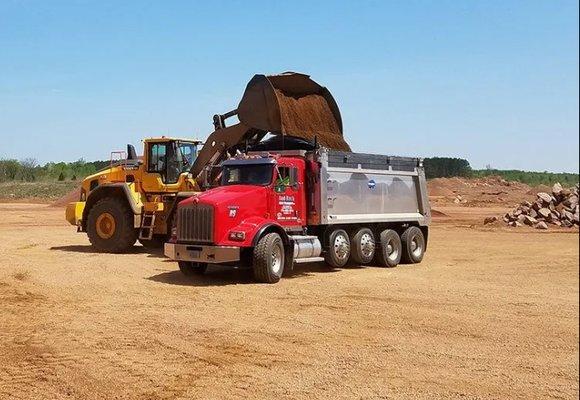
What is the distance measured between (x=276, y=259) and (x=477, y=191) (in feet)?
187

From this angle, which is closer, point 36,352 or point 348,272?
point 36,352

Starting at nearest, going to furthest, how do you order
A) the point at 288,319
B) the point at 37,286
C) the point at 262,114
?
the point at 288,319, the point at 37,286, the point at 262,114

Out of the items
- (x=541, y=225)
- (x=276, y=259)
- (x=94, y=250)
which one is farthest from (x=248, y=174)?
(x=541, y=225)

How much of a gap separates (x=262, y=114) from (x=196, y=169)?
3193 millimetres

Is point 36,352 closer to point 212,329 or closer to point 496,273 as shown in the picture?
point 212,329

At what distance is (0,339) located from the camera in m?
8.34

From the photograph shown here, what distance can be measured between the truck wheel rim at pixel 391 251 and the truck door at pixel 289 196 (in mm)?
2977

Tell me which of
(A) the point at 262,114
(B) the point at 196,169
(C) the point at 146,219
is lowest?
(C) the point at 146,219

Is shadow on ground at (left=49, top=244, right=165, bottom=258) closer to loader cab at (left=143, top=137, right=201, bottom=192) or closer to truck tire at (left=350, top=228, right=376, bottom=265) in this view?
loader cab at (left=143, top=137, right=201, bottom=192)

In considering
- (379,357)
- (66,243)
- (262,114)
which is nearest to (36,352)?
(379,357)

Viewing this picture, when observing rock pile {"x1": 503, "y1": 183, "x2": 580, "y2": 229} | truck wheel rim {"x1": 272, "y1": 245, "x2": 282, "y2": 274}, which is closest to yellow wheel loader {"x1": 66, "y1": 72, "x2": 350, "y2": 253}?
truck wheel rim {"x1": 272, "y1": 245, "x2": 282, "y2": 274}

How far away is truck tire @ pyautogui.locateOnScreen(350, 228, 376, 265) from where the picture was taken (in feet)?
51.2

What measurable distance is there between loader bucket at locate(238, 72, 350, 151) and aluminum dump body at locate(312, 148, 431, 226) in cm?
154

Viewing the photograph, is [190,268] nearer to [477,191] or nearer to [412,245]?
[412,245]
